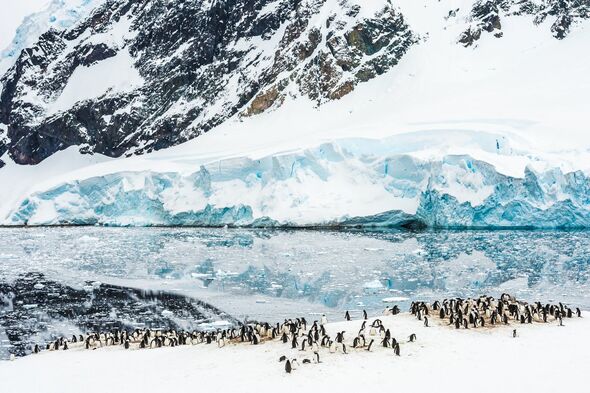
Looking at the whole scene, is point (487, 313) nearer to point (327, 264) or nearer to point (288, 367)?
point (288, 367)

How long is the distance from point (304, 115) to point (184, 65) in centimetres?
2362

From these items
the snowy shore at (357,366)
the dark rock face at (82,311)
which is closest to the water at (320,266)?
the dark rock face at (82,311)

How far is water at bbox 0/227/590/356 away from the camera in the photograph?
20562mm

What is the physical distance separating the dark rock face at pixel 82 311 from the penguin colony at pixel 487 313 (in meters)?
6.02

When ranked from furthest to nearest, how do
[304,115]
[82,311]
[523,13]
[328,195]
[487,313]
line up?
[523,13] < [304,115] < [328,195] < [82,311] < [487,313]

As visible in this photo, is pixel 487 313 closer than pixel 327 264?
Yes

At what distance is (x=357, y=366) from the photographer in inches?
423

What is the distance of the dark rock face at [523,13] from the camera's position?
67.3 metres

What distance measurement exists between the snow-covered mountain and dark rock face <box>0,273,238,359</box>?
949 inches

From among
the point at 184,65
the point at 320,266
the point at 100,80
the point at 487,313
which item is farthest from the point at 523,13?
the point at 487,313

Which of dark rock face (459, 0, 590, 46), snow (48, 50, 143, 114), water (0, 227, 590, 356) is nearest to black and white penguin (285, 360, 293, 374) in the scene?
water (0, 227, 590, 356)

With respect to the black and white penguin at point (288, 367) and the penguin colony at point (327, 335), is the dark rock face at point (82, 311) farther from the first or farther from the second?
the black and white penguin at point (288, 367)

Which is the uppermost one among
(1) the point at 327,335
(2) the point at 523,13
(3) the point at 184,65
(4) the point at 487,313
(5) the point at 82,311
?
(2) the point at 523,13

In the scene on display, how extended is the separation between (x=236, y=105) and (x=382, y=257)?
50.6 meters
